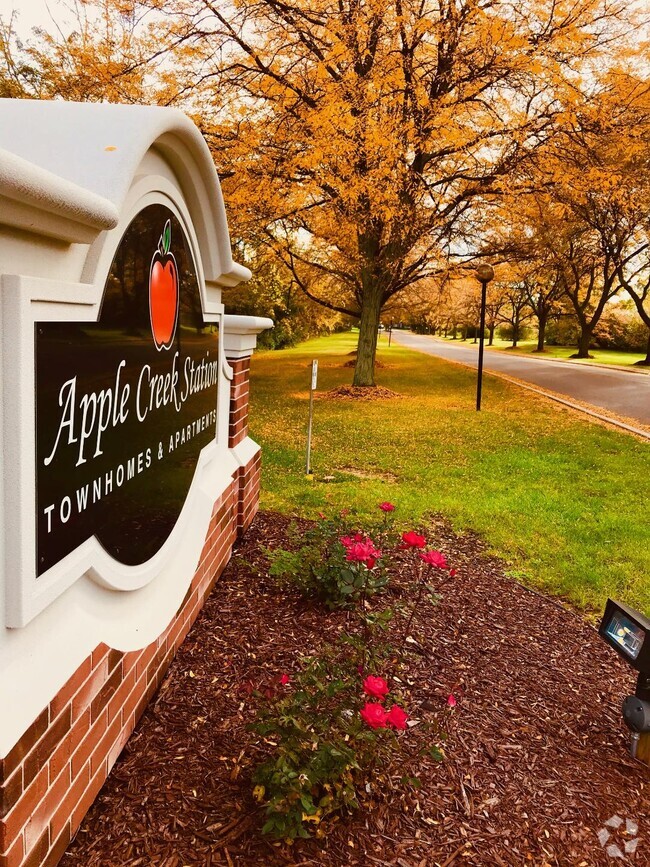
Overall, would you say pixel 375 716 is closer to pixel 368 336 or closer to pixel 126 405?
pixel 126 405

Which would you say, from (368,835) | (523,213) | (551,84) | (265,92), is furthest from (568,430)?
(368,835)

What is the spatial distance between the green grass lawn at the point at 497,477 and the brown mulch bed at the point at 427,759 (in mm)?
1169

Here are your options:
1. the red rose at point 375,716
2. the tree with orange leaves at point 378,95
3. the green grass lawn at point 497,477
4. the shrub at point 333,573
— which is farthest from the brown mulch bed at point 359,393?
the red rose at point 375,716

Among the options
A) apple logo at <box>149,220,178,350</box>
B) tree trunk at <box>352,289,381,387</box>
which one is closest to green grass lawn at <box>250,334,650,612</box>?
tree trunk at <box>352,289,381,387</box>

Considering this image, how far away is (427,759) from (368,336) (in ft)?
45.8

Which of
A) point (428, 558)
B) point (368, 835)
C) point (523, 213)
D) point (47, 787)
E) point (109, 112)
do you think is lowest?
point (368, 835)

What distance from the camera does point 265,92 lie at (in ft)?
38.3

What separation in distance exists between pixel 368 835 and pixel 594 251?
3260 cm

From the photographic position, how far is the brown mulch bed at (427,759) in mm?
2168

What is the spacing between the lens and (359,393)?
1556 cm

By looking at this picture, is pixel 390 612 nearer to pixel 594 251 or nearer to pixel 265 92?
pixel 265 92

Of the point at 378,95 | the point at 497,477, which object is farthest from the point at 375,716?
the point at 378,95

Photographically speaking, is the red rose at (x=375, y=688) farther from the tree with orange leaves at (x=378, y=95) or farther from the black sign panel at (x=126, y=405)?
the tree with orange leaves at (x=378, y=95)

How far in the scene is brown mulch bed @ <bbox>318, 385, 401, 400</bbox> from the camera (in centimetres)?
1529
